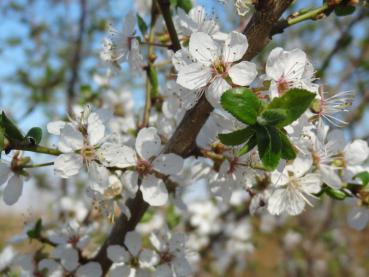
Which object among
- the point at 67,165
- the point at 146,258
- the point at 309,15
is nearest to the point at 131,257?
the point at 146,258

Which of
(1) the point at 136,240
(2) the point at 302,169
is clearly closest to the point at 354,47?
(2) the point at 302,169

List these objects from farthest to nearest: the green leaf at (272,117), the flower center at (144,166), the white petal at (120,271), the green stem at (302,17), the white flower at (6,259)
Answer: the white flower at (6,259), the white petal at (120,271), the flower center at (144,166), the green stem at (302,17), the green leaf at (272,117)

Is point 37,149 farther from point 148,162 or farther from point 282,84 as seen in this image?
point 282,84

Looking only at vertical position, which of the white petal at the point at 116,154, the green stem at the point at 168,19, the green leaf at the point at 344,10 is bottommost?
the white petal at the point at 116,154

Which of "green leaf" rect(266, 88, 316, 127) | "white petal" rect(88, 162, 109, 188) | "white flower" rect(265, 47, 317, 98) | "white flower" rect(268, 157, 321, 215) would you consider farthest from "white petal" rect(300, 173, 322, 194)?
"white petal" rect(88, 162, 109, 188)

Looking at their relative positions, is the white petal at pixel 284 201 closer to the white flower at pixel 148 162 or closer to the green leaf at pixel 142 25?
the white flower at pixel 148 162

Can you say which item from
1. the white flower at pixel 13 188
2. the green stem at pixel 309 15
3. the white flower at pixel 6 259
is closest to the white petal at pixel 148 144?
the white flower at pixel 13 188
